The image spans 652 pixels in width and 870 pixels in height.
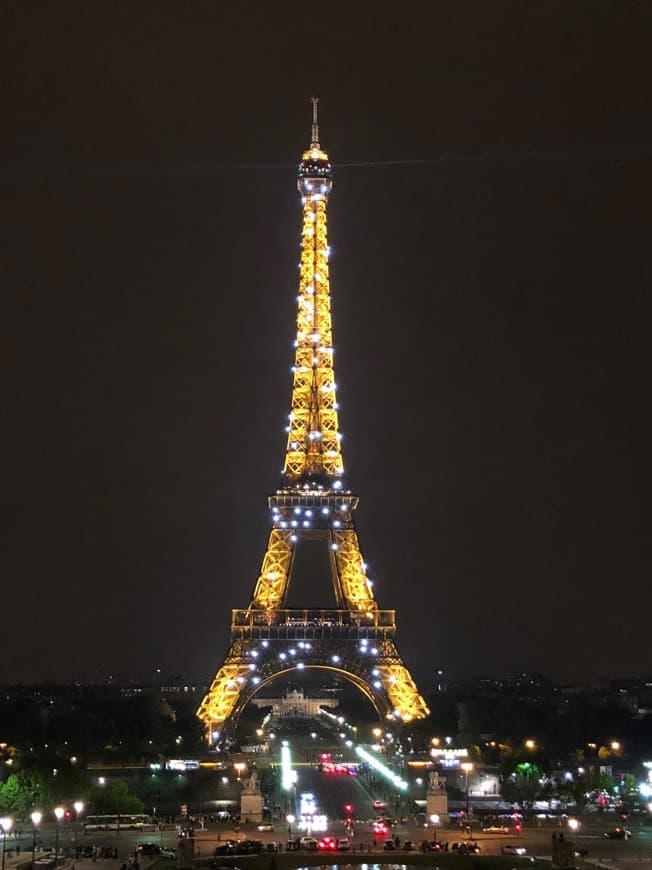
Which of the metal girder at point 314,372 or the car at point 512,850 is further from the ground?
the metal girder at point 314,372

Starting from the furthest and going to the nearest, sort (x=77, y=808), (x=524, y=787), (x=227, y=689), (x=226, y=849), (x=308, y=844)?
(x=227, y=689)
(x=524, y=787)
(x=77, y=808)
(x=308, y=844)
(x=226, y=849)

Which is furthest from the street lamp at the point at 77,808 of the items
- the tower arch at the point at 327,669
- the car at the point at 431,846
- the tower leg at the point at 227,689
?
the tower arch at the point at 327,669

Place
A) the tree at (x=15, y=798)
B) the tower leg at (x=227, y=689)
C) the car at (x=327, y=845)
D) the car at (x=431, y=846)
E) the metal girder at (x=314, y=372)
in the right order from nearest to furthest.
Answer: the car at (x=431, y=846) < the car at (x=327, y=845) < the tree at (x=15, y=798) < the tower leg at (x=227, y=689) < the metal girder at (x=314, y=372)

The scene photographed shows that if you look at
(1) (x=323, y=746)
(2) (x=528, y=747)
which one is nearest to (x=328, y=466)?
(2) (x=528, y=747)

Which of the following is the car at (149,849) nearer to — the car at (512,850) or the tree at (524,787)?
the car at (512,850)

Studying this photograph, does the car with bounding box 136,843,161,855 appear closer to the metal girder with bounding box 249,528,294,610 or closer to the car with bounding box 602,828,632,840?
the car with bounding box 602,828,632,840

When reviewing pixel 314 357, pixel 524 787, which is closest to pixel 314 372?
pixel 314 357

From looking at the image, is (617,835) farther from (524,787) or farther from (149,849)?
(149,849)
